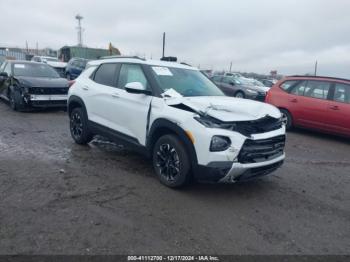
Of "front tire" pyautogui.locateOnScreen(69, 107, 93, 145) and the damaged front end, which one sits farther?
"front tire" pyautogui.locateOnScreen(69, 107, 93, 145)

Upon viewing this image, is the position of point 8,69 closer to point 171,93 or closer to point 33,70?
point 33,70

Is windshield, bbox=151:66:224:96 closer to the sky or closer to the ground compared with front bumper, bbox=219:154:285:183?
closer to the sky

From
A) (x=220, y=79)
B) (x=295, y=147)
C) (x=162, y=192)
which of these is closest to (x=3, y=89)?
(x=162, y=192)

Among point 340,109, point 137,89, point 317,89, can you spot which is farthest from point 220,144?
point 317,89

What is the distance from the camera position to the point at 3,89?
35.1ft

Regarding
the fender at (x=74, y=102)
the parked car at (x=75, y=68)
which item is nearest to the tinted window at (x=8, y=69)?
the fender at (x=74, y=102)

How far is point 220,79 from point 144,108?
14661 millimetres

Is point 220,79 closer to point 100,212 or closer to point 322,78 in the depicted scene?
point 322,78

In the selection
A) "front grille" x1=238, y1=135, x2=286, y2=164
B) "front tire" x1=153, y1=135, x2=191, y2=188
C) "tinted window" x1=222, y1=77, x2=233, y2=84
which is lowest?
"front tire" x1=153, y1=135, x2=191, y2=188

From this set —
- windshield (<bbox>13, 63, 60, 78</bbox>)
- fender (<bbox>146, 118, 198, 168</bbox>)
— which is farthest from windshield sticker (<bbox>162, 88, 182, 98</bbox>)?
windshield (<bbox>13, 63, 60, 78</bbox>)

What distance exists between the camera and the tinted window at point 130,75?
191 inches

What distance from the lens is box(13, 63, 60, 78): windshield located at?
10.2 meters

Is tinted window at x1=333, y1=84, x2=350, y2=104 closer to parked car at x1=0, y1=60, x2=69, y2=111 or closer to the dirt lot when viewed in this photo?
the dirt lot

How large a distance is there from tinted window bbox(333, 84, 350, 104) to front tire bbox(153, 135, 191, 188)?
19.4 ft
